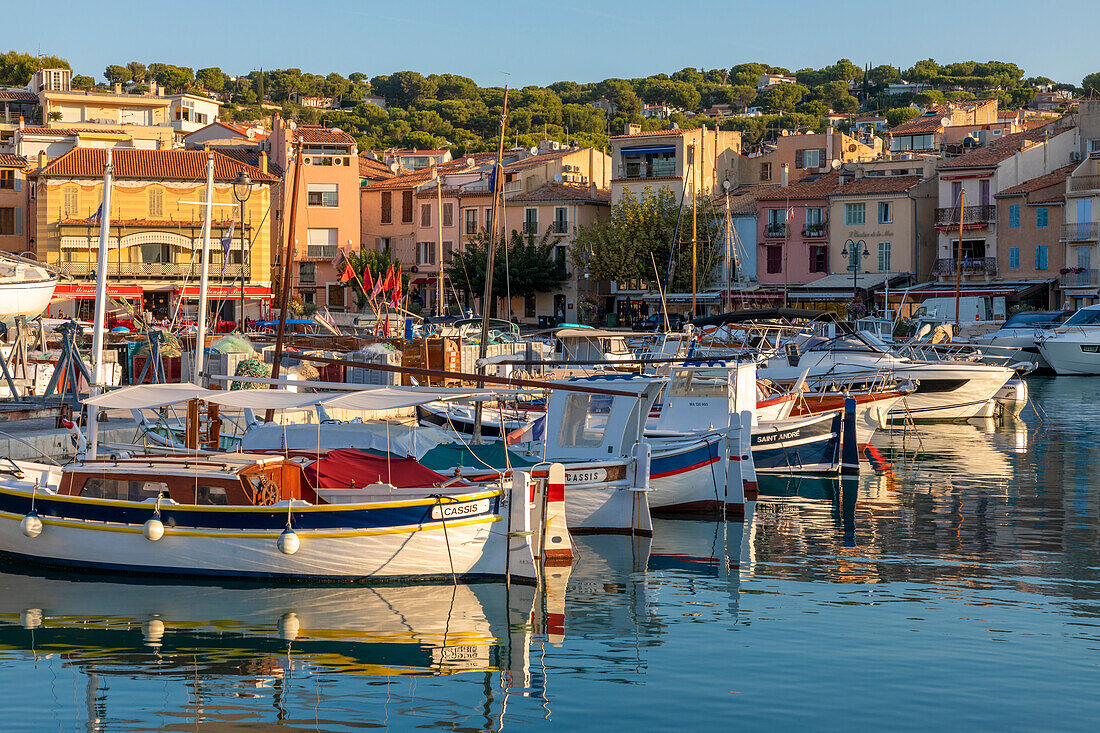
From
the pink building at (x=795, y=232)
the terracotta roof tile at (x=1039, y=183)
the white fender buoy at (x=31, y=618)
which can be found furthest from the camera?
the pink building at (x=795, y=232)

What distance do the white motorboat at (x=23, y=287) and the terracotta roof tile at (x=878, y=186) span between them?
42.8 metres

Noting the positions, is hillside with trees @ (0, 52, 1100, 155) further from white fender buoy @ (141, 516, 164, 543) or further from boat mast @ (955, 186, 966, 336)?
white fender buoy @ (141, 516, 164, 543)

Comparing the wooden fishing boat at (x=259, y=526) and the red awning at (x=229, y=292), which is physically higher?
the red awning at (x=229, y=292)

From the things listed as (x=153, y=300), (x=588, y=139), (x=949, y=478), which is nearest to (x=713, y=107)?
(x=588, y=139)

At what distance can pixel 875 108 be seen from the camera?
167m

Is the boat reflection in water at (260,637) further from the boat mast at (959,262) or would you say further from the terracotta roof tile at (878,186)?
the terracotta roof tile at (878,186)

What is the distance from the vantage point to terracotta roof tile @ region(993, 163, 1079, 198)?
208 feet

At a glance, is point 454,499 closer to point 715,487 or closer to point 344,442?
point 344,442

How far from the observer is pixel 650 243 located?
224ft

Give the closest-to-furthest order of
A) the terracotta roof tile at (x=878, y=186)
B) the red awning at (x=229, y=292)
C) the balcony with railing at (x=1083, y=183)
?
the balcony with railing at (x=1083, y=183) < the red awning at (x=229, y=292) < the terracotta roof tile at (x=878, y=186)

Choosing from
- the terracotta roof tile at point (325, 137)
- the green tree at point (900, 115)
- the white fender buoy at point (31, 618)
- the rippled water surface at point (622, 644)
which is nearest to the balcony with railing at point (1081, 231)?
the terracotta roof tile at point (325, 137)

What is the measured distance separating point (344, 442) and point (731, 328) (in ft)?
94.3

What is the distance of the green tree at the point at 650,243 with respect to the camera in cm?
6831

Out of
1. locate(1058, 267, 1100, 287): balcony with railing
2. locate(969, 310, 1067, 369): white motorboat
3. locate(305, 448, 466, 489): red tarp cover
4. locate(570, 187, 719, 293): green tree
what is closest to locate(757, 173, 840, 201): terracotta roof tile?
locate(570, 187, 719, 293): green tree
